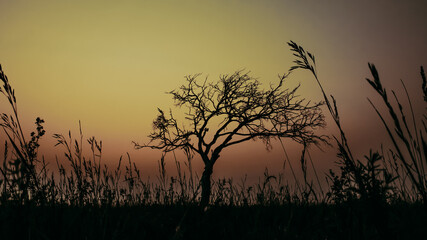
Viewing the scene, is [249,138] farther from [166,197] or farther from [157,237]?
[157,237]

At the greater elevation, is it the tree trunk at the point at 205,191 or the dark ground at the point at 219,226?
the tree trunk at the point at 205,191

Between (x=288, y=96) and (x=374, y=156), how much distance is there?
74.1ft

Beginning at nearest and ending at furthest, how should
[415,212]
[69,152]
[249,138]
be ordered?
1. [415,212]
2. [69,152]
3. [249,138]

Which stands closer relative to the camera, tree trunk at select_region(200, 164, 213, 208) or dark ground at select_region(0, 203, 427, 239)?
dark ground at select_region(0, 203, 427, 239)

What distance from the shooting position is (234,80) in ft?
80.2

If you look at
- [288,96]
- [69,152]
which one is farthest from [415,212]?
[288,96]

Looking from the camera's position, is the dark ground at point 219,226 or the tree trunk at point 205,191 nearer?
the dark ground at point 219,226

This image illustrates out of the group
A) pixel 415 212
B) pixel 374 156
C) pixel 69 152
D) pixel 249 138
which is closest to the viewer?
pixel 415 212

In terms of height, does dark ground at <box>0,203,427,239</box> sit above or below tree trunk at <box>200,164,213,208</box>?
below

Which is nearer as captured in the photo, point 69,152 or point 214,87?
point 69,152

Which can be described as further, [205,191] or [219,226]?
[205,191]

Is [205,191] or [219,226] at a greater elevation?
[205,191]

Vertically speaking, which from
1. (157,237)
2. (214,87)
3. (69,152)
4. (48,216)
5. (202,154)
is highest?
(214,87)

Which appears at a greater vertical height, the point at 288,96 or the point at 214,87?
the point at 214,87
